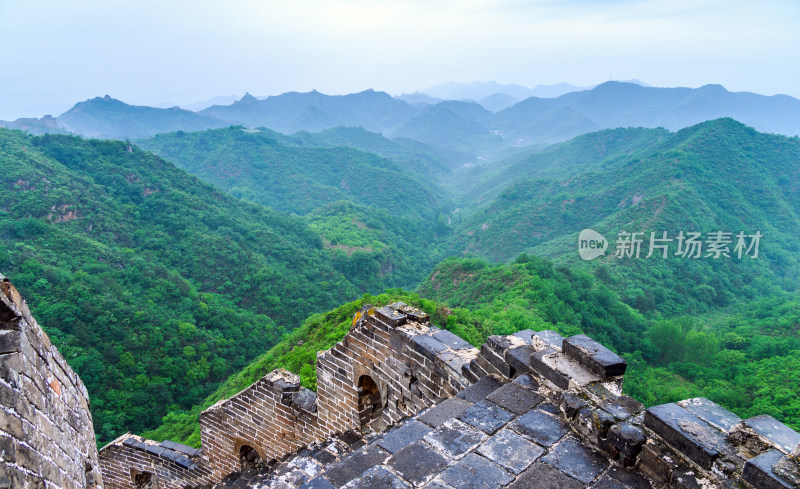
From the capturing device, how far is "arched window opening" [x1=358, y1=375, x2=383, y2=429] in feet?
23.7

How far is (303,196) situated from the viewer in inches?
2918

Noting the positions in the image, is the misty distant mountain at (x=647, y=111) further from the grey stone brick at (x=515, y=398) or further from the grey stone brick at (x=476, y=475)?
the grey stone brick at (x=476, y=475)

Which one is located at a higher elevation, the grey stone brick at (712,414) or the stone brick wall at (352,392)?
the grey stone brick at (712,414)

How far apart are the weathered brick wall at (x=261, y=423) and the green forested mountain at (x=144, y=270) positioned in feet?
38.2

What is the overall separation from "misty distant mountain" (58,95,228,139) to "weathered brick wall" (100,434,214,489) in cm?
15246

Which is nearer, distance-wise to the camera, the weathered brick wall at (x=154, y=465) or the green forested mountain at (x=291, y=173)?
the weathered brick wall at (x=154, y=465)

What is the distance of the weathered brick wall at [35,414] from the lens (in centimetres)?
282

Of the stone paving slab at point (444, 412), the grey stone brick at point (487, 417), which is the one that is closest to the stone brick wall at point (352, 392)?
the stone paving slab at point (444, 412)

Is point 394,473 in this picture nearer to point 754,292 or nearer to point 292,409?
point 292,409

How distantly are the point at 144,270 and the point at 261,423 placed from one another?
2282 centimetres

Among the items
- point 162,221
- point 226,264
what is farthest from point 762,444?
point 162,221

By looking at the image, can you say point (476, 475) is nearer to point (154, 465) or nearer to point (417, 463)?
point (417, 463)

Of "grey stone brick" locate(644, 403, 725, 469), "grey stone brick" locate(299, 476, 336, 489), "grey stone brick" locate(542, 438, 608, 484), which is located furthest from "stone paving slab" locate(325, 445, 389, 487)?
"grey stone brick" locate(644, 403, 725, 469)

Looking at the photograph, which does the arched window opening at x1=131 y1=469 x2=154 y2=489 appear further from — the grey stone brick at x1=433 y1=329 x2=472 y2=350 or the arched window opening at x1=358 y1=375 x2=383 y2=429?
the grey stone brick at x1=433 y1=329 x2=472 y2=350
